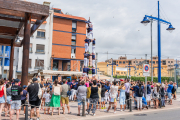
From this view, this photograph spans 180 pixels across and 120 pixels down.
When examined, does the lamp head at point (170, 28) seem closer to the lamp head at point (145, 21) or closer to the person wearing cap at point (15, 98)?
the lamp head at point (145, 21)

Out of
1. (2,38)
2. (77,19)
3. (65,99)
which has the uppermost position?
(77,19)

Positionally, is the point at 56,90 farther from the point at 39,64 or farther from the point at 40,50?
the point at 40,50

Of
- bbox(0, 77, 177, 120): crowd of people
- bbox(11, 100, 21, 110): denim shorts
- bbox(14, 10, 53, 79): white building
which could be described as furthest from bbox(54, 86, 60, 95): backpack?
bbox(14, 10, 53, 79): white building

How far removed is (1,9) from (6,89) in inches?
168

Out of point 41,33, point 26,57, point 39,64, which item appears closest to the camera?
point 26,57

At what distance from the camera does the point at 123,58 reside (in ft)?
376

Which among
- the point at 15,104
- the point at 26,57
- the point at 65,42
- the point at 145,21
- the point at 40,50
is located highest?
the point at 65,42

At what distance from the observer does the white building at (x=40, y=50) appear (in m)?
35.0

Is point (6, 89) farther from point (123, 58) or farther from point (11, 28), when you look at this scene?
point (123, 58)

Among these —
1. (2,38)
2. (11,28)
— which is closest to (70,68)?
(2,38)

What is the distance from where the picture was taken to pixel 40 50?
3662 cm

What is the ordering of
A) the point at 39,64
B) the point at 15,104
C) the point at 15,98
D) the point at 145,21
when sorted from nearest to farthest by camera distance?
1. the point at 15,98
2. the point at 15,104
3. the point at 145,21
4. the point at 39,64

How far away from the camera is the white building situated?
35.0 metres

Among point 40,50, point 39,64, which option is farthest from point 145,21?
point 40,50
